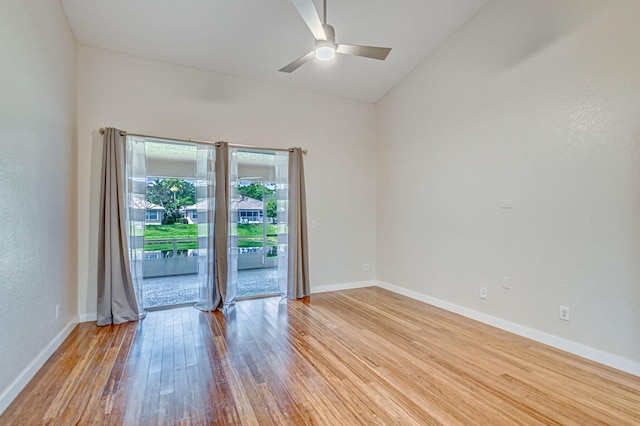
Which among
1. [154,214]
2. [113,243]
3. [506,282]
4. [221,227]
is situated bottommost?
[506,282]

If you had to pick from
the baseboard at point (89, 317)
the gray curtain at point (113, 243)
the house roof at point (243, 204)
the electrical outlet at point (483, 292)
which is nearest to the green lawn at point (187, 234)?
the house roof at point (243, 204)

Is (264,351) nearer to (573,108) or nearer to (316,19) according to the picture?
(316,19)

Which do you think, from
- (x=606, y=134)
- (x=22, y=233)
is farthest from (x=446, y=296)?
(x=22, y=233)

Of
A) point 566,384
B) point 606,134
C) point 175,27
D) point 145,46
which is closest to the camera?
point 566,384

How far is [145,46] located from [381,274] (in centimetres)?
458

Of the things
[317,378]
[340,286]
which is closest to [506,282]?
[317,378]

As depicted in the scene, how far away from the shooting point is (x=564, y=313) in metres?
2.76

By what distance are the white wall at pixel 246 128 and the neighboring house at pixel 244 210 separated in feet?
2.56

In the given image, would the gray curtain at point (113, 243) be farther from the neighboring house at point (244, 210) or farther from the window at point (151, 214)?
the neighboring house at point (244, 210)

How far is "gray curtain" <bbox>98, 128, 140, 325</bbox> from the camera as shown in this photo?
3.41m

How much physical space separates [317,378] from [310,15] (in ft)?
8.80

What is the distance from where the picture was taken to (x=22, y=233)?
2184 mm

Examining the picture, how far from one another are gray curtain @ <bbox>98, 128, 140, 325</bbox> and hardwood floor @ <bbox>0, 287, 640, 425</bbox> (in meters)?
0.23

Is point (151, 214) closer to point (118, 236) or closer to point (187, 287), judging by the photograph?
point (118, 236)
